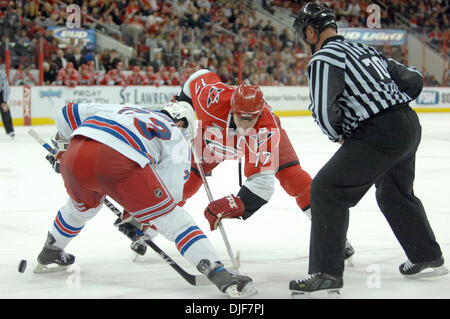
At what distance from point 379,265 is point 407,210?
A: 46cm

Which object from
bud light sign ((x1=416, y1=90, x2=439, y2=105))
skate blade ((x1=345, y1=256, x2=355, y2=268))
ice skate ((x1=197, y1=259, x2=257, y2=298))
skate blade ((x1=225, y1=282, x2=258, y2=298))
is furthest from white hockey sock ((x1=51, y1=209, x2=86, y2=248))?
bud light sign ((x1=416, y1=90, x2=439, y2=105))

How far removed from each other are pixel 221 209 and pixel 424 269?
3.19 feet

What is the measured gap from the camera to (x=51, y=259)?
3.03 metres

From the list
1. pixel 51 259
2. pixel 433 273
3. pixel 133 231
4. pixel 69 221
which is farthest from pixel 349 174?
pixel 51 259

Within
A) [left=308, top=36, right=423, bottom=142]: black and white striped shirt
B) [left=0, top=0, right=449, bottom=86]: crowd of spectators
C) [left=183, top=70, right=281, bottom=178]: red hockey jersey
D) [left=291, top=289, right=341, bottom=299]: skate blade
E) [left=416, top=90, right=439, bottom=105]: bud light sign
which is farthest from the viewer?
[left=416, top=90, right=439, bottom=105]: bud light sign

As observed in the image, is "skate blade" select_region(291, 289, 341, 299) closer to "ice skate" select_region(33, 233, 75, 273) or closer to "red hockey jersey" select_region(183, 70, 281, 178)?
"red hockey jersey" select_region(183, 70, 281, 178)

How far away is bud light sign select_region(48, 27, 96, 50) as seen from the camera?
491 inches

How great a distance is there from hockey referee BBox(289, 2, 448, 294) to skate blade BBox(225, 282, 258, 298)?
0.17 m

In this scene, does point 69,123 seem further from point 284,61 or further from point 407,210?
point 284,61

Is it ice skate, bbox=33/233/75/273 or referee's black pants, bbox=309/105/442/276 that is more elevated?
referee's black pants, bbox=309/105/442/276

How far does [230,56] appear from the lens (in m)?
15.2

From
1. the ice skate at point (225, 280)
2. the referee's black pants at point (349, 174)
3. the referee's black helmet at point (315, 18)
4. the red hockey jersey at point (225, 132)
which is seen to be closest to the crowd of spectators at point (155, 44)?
the red hockey jersey at point (225, 132)

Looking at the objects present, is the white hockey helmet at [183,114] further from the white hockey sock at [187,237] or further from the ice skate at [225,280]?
the ice skate at [225,280]

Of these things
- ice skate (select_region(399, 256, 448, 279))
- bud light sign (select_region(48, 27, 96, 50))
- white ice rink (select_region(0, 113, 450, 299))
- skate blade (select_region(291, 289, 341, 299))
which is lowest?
white ice rink (select_region(0, 113, 450, 299))
